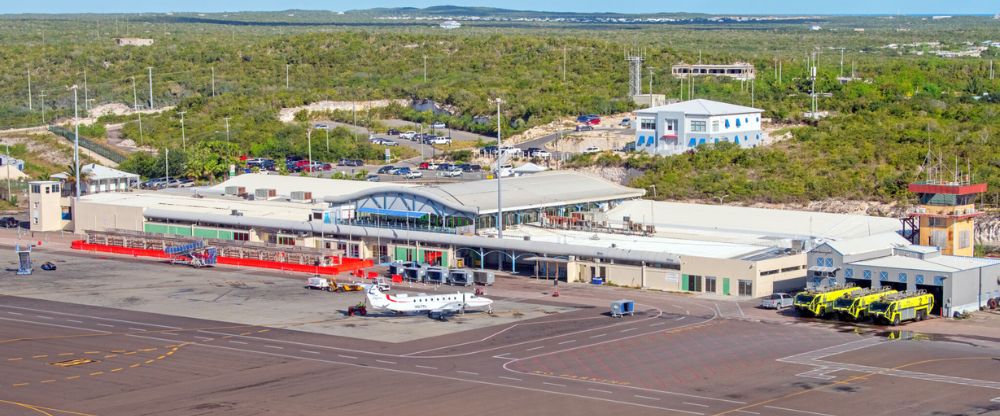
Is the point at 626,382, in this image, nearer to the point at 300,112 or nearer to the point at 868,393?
the point at 868,393

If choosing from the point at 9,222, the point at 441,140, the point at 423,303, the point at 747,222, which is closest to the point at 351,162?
the point at 441,140

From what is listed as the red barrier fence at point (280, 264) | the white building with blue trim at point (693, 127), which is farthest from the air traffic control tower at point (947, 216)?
the white building with blue trim at point (693, 127)

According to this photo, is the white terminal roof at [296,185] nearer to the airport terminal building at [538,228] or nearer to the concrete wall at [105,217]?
the airport terminal building at [538,228]

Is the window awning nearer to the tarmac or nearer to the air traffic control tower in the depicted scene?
the tarmac

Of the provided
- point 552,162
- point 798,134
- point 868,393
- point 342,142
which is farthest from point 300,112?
point 868,393

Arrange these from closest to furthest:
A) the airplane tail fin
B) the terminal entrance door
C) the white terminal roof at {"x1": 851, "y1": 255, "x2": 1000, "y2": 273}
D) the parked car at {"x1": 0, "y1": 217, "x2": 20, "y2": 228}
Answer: the airplane tail fin
the white terminal roof at {"x1": 851, "y1": 255, "x2": 1000, "y2": 273}
the terminal entrance door
the parked car at {"x1": 0, "y1": 217, "x2": 20, "y2": 228}

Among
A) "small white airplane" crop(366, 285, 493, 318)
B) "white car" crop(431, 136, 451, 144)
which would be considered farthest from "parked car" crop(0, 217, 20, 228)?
"small white airplane" crop(366, 285, 493, 318)
